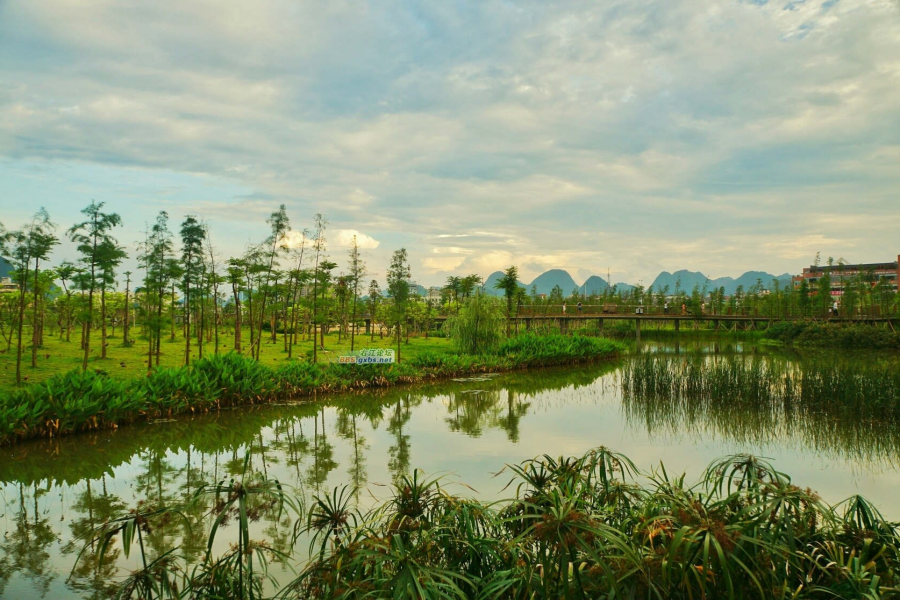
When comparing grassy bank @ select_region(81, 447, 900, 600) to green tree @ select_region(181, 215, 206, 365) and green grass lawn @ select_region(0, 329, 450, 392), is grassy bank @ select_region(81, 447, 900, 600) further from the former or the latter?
green tree @ select_region(181, 215, 206, 365)

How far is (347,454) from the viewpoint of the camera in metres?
7.86

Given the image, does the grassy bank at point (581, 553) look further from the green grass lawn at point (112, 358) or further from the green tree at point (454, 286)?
the green tree at point (454, 286)

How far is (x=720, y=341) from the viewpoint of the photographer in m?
31.2

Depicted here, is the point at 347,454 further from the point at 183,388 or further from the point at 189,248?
the point at 189,248

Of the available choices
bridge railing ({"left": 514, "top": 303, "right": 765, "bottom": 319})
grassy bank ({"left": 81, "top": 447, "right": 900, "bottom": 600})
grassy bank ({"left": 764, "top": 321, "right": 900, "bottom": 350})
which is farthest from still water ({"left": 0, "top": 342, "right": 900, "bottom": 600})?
bridge railing ({"left": 514, "top": 303, "right": 765, "bottom": 319})

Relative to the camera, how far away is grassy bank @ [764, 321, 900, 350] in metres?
24.0

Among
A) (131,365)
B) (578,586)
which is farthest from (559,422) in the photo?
(131,365)

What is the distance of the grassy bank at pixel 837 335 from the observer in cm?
2402

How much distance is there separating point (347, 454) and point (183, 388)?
13.8 feet

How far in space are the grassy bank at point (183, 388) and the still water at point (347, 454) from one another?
332mm

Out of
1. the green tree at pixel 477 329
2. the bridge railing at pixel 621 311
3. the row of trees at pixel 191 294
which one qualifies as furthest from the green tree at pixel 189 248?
the bridge railing at pixel 621 311

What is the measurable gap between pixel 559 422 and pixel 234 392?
647cm

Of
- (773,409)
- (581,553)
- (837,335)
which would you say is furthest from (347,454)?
(837,335)

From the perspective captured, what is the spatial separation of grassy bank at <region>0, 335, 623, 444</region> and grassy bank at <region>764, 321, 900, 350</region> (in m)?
18.4
